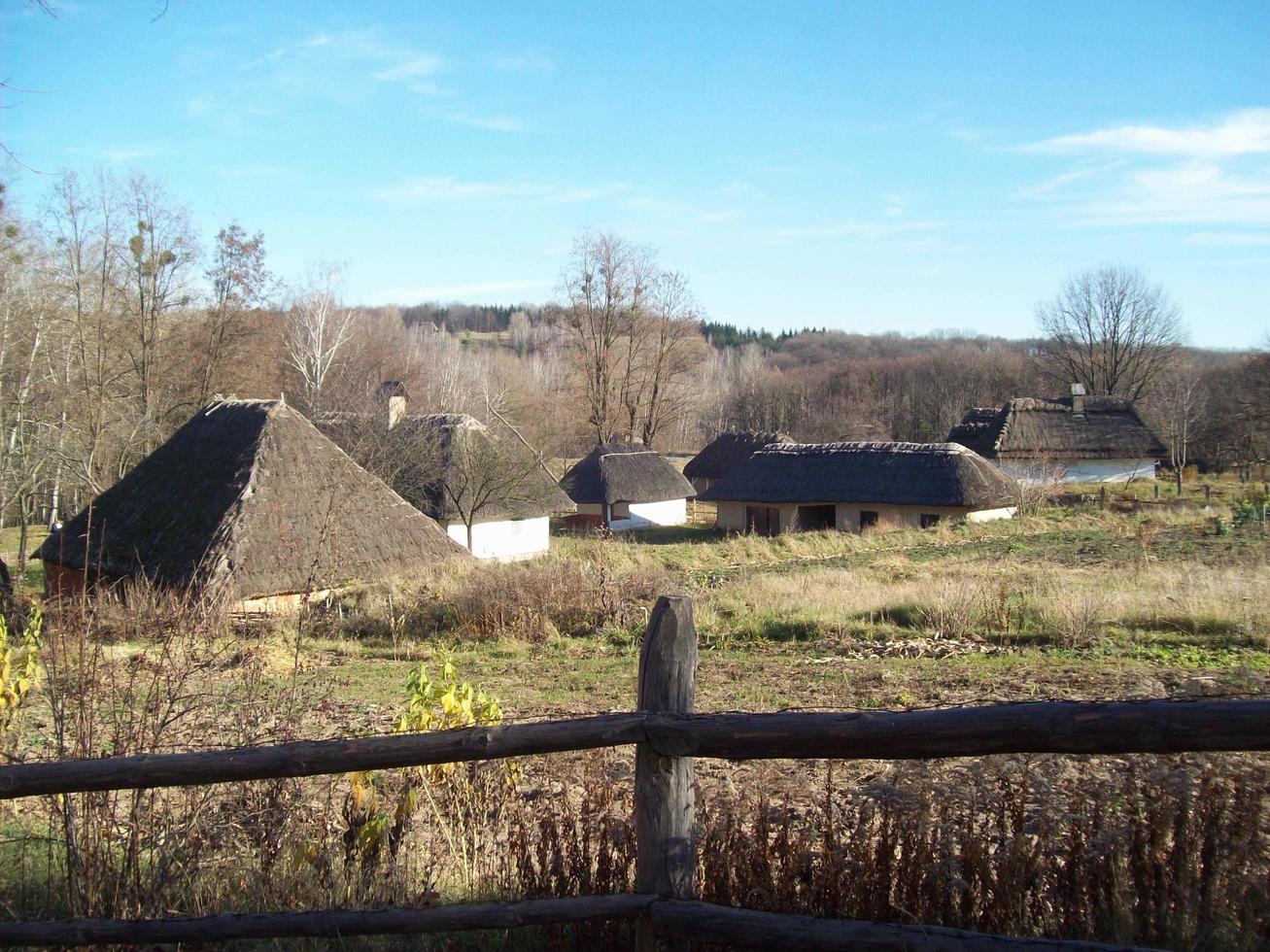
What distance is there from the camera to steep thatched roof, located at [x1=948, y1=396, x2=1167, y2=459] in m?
47.4

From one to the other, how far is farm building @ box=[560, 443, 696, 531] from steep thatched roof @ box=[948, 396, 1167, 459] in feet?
52.6

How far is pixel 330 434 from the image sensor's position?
101 feet

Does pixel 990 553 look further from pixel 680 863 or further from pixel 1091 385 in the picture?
pixel 1091 385

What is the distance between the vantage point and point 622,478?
43.3 meters

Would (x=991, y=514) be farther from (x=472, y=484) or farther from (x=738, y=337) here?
(x=738, y=337)

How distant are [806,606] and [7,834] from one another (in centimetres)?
1287

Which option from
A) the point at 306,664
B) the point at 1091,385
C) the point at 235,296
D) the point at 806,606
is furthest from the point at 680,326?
the point at 306,664

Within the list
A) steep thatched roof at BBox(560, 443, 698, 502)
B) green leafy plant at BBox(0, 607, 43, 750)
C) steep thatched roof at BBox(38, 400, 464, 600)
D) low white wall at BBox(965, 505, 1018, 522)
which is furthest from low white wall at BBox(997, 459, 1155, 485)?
green leafy plant at BBox(0, 607, 43, 750)

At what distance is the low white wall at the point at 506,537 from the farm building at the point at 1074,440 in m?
24.5

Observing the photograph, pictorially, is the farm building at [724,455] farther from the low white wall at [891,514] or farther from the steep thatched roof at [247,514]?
the steep thatched roof at [247,514]

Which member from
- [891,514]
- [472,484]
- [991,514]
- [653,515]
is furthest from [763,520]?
[472,484]

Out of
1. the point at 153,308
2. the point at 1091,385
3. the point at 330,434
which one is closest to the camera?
the point at 330,434

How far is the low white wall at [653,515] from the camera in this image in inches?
1713

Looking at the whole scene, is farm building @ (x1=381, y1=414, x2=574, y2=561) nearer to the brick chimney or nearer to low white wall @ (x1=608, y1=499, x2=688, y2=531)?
low white wall @ (x1=608, y1=499, x2=688, y2=531)
